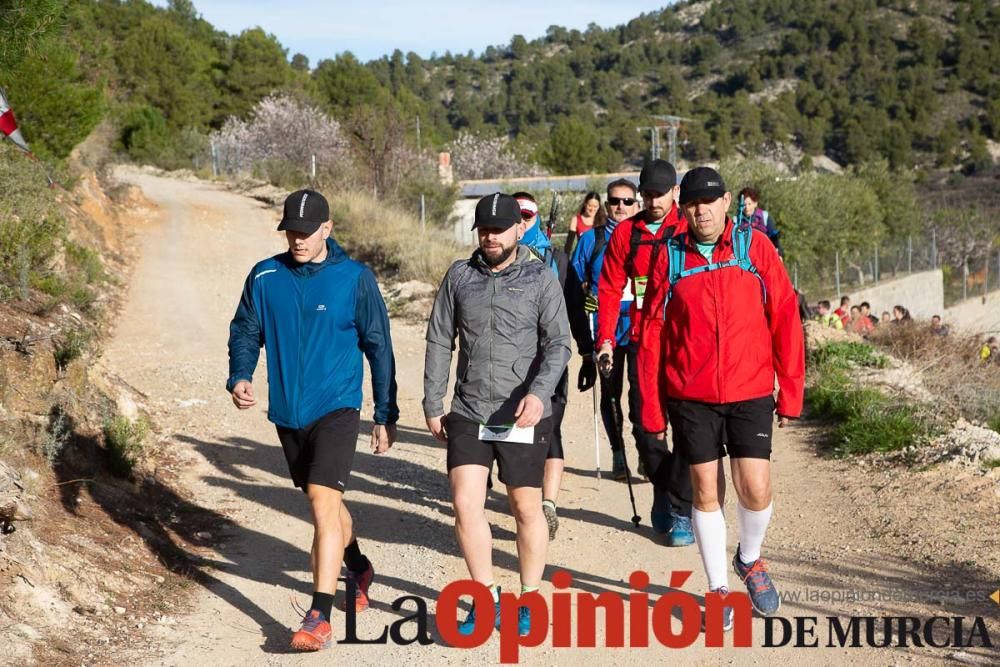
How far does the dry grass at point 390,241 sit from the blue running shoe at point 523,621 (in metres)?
12.2

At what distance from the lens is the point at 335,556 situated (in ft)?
15.9

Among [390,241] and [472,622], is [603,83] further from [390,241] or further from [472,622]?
[472,622]

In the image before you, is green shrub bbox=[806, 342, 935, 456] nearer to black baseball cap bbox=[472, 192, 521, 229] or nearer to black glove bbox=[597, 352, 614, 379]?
black glove bbox=[597, 352, 614, 379]

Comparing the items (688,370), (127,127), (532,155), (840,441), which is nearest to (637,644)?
(688,370)

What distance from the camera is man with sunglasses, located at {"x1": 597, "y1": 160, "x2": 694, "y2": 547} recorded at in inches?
220

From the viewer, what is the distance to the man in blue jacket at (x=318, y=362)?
483cm

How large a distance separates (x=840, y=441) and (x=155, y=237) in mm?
17829

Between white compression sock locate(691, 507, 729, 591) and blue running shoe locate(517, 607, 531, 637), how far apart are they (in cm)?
80

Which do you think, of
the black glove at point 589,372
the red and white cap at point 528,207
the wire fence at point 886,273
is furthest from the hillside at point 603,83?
the wire fence at point 886,273

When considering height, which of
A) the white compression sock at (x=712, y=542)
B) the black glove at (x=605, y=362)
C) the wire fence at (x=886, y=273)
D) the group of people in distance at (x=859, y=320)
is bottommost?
the wire fence at (x=886, y=273)

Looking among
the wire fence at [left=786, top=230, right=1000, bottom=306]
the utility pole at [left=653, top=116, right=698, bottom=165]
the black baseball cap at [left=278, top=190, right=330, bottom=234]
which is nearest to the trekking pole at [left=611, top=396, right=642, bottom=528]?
the black baseball cap at [left=278, top=190, right=330, bottom=234]

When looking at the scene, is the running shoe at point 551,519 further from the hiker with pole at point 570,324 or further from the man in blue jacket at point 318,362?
the man in blue jacket at point 318,362

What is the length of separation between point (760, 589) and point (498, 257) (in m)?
1.87

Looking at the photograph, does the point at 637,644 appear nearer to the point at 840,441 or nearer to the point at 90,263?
the point at 840,441
